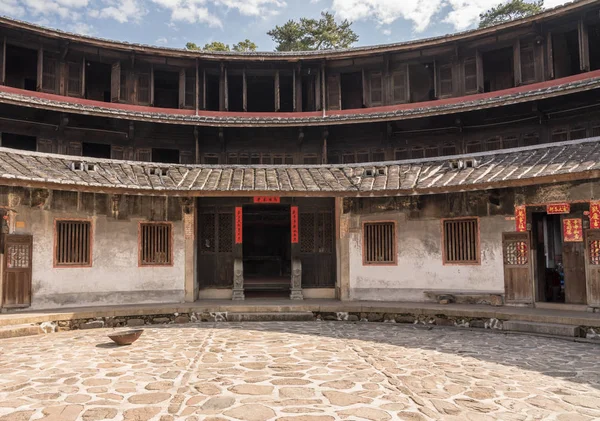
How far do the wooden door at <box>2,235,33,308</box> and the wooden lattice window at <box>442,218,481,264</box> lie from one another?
39.0 ft

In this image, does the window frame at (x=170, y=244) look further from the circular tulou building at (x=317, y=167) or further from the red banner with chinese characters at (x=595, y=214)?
the red banner with chinese characters at (x=595, y=214)

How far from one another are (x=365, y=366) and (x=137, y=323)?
23.9ft

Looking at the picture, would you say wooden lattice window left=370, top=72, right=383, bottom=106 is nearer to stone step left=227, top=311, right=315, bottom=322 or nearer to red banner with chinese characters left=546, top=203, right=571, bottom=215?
red banner with chinese characters left=546, top=203, right=571, bottom=215

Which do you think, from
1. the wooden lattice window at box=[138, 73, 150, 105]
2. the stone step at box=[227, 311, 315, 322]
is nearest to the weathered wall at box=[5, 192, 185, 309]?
the stone step at box=[227, 311, 315, 322]

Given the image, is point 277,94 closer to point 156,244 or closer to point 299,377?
point 156,244

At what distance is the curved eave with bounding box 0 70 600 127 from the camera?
13.4 meters

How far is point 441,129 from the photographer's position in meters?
16.1

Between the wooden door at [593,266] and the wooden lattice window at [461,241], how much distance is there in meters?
2.75

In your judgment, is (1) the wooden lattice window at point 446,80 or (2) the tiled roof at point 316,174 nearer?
(2) the tiled roof at point 316,174

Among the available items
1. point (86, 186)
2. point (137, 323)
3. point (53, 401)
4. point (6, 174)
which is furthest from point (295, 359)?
point (6, 174)

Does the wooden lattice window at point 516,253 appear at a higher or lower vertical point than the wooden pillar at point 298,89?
lower

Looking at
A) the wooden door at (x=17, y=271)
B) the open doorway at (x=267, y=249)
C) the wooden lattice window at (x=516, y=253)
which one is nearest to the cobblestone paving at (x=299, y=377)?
the wooden door at (x=17, y=271)

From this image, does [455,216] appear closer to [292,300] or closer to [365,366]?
[292,300]

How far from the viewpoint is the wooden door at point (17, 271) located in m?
12.3
